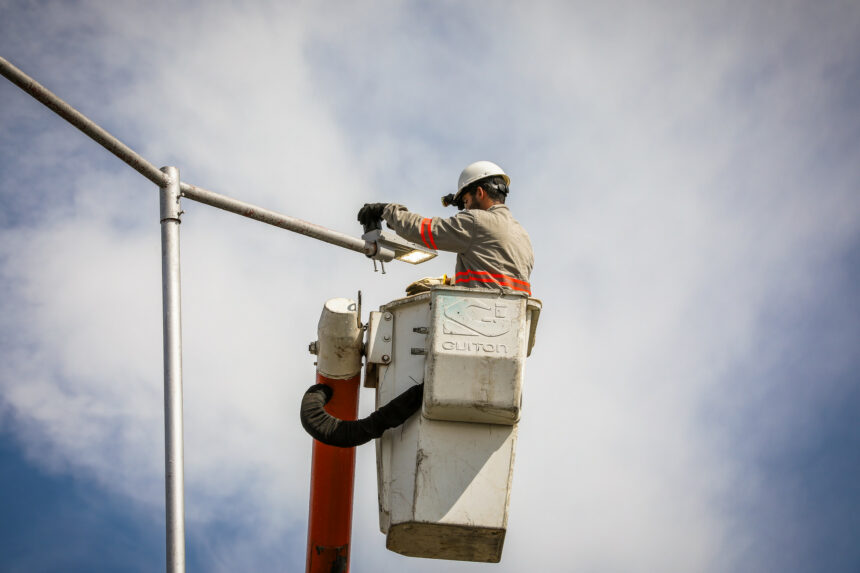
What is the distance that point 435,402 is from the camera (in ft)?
19.0

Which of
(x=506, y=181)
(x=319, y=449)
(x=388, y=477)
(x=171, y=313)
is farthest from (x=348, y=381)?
(x=506, y=181)

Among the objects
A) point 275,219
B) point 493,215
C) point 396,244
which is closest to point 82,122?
point 275,219

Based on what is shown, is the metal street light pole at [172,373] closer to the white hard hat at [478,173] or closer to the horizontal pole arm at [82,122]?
the horizontal pole arm at [82,122]

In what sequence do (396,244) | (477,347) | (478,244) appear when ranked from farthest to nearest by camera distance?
1. (396,244)
2. (478,244)
3. (477,347)

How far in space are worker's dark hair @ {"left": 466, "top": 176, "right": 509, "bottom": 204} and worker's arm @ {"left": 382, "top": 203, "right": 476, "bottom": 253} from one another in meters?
0.53

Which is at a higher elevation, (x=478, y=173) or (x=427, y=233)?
(x=478, y=173)

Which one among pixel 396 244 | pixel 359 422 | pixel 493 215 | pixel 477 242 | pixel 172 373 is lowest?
pixel 359 422

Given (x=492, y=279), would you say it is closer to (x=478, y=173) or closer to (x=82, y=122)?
(x=478, y=173)

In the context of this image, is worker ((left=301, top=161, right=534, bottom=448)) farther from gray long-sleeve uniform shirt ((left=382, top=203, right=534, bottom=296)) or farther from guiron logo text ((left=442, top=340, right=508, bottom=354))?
guiron logo text ((left=442, top=340, right=508, bottom=354))

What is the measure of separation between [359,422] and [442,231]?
1.58m

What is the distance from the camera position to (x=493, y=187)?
7.22m

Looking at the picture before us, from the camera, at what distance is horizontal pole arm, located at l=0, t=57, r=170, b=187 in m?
6.28

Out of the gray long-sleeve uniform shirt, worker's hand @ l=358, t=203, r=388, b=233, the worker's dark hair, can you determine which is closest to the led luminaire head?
worker's hand @ l=358, t=203, r=388, b=233

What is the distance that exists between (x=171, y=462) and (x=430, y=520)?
70.9 inches
